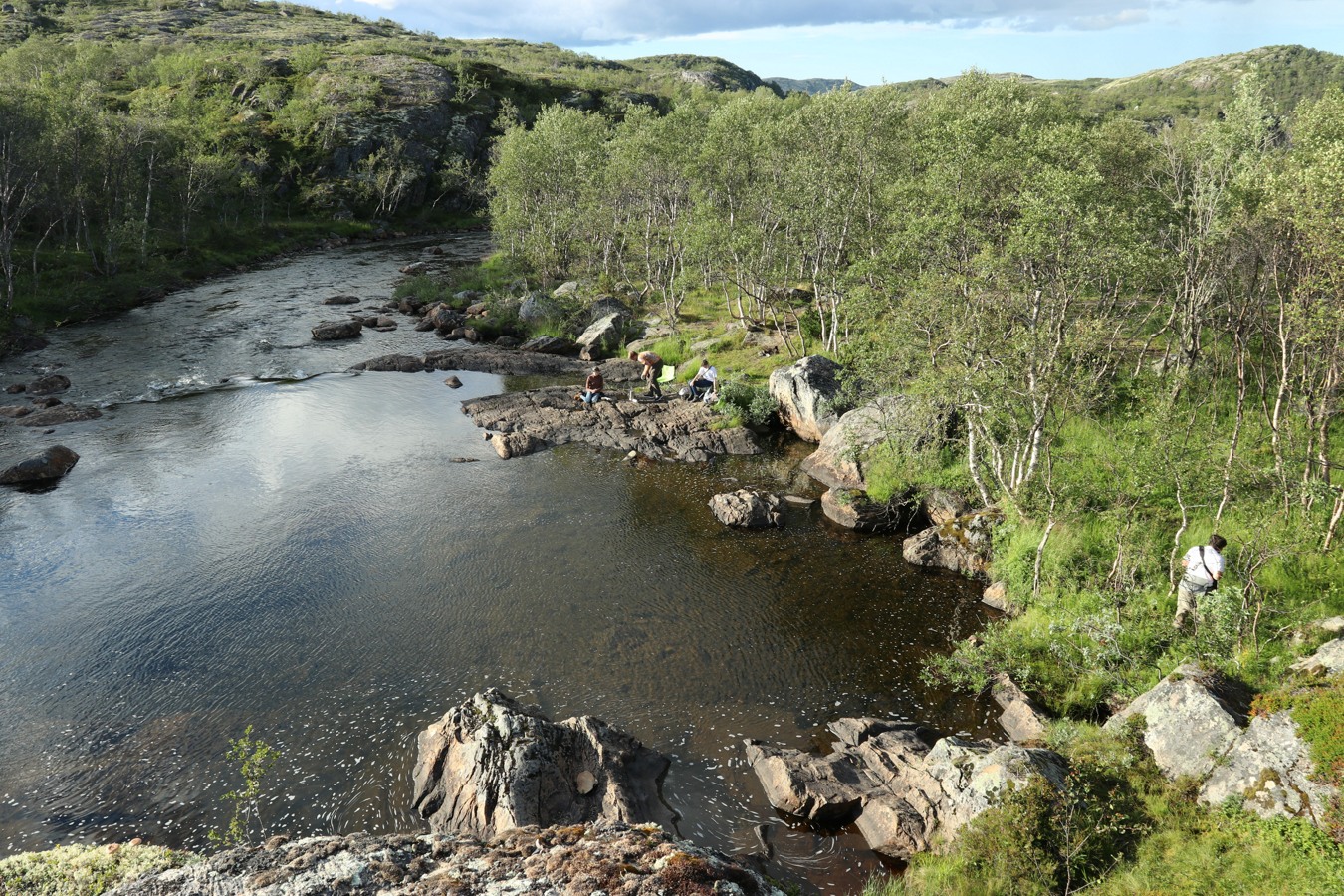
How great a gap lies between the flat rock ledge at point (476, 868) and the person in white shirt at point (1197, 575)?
654 inches

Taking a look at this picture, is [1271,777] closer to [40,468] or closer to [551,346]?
[40,468]

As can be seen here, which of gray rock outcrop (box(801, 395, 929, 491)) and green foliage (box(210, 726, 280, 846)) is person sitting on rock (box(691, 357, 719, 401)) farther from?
green foliage (box(210, 726, 280, 846))

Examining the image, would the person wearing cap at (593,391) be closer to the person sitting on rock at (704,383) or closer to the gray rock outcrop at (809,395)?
the person sitting on rock at (704,383)

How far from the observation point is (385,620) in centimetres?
2289

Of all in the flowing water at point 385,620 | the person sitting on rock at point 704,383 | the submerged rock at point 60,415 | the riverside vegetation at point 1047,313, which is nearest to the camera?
the riverside vegetation at point 1047,313

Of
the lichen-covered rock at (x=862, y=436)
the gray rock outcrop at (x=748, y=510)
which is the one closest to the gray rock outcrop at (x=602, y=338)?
the lichen-covered rock at (x=862, y=436)

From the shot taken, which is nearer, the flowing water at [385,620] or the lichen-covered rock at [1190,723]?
the lichen-covered rock at [1190,723]

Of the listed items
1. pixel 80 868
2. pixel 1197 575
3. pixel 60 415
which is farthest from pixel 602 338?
pixel 80 868

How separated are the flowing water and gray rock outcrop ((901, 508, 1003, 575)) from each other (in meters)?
0.96

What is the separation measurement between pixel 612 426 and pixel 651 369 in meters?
6.43

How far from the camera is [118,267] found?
67750mm

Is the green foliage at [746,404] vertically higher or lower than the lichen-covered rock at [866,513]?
higher

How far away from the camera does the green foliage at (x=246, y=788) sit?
1486 centimetres

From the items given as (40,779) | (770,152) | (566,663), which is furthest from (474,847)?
(770,152)
